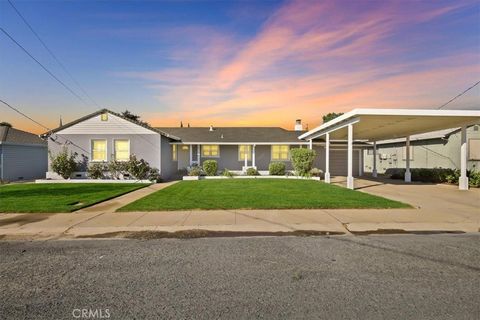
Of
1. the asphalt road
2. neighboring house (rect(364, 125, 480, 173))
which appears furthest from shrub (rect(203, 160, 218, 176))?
the asphalt road

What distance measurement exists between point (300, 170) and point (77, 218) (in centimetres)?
1621

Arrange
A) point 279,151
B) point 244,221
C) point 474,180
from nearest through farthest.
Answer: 1. point 244,221
2. point 474,180
3. point 279,151

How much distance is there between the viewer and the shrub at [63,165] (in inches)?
773

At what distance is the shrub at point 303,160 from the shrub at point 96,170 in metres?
13.1

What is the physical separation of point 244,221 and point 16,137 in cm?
2505

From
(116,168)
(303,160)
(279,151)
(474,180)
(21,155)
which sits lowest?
(474,180)

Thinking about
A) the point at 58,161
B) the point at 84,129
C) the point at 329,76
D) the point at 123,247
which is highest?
the point at 329,76

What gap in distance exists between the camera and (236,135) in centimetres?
2764

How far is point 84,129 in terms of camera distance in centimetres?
2062

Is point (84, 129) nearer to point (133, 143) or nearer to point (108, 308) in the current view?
point (133, 143)

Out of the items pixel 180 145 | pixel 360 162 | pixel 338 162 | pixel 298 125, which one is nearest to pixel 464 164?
pixel 360 162

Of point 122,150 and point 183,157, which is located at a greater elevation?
point 122,150

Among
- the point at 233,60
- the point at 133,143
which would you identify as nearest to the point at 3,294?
Answer: the point at 233,60

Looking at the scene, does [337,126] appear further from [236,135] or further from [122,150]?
[122,150]
